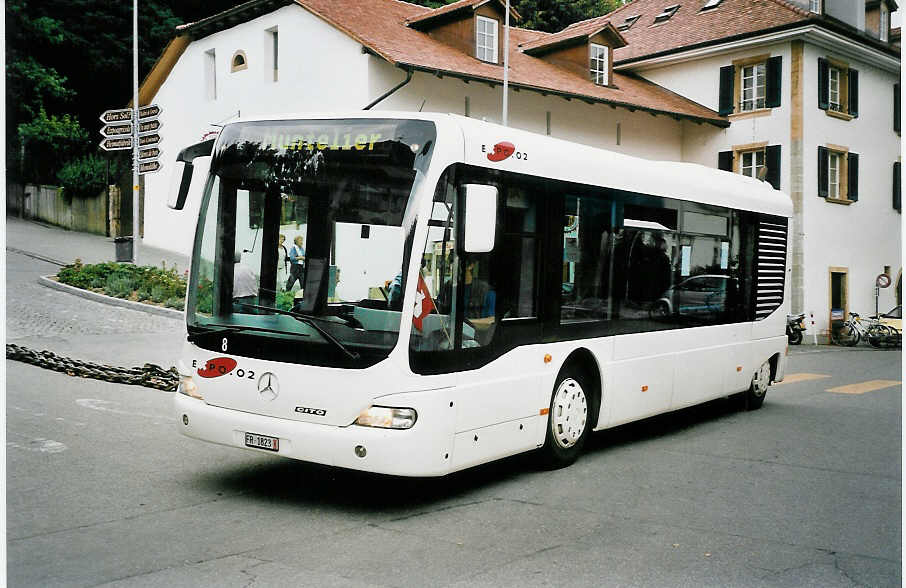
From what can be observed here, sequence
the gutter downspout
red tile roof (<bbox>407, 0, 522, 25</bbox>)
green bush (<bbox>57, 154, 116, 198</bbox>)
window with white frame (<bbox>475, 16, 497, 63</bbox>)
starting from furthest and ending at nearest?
green bush (<bbox>57, 154, 116, 198</bbox>)
window with white frame (<bbox>475, 16, 497, 63</bbox>)
red tile roof (<bbox>407, 0, 522, 25</bbox>)
the gutter downspout

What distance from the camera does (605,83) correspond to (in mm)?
30703

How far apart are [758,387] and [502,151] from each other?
6.41 m

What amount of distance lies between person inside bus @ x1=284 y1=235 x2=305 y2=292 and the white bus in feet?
0.05

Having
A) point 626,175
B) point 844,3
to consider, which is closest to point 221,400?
point 626,175

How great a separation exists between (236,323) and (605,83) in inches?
995

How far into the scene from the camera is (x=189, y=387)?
24.2 feet

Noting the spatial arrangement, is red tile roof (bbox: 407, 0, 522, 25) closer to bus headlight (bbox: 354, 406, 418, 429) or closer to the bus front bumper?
the bus front bumper

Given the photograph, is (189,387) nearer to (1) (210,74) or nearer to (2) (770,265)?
(2) (770,265)

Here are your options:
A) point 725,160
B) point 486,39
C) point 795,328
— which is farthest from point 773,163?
point 486,39

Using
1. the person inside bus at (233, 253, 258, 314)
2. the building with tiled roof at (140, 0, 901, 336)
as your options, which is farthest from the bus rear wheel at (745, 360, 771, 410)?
the building with tiled roof at (140, 0, 901, 336)

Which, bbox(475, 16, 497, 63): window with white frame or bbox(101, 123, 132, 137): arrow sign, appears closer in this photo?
bbox(101, 123, 132, 137): arrow sign

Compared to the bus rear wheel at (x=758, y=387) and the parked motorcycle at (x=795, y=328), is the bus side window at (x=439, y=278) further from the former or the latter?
the parked motorcycle at (x=795, y=328)

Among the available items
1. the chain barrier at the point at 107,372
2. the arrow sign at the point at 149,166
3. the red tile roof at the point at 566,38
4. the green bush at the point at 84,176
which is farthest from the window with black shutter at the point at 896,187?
the chain barrier at the point at 107,372

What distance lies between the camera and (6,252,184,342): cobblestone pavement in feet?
55.5
